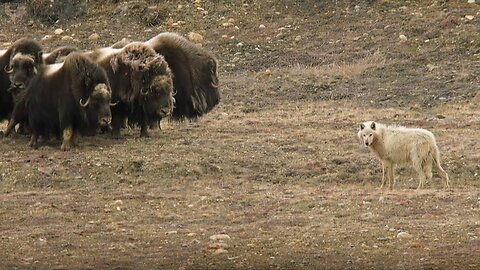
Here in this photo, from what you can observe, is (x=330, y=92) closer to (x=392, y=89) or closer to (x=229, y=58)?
(x=392, y=89)

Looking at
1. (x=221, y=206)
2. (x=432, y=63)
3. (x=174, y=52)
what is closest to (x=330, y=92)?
(x=432, y=63)

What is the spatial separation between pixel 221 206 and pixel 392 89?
7148 millimetres

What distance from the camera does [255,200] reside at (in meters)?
9.84

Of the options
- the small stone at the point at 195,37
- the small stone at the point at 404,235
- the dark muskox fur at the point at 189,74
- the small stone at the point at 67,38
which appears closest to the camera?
the small stone at the point at 404,235

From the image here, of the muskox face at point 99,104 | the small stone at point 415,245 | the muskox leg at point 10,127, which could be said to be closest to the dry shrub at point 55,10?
the muskox leg at point 10,127

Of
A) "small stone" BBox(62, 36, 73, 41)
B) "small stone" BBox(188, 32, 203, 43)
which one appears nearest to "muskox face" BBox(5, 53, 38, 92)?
"small stone" BBox(188, 32, 203, 43)

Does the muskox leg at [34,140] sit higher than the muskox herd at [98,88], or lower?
lower

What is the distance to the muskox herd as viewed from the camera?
12.4 meters

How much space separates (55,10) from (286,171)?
12518mm

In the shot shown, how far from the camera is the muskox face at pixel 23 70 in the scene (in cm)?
1300

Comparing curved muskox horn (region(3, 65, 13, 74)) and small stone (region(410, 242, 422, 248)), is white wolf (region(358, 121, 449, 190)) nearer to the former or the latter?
small stone (region(410, 242, 422, 248))

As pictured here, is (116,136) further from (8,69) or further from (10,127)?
(8,69)

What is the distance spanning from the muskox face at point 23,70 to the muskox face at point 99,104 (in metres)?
0.96

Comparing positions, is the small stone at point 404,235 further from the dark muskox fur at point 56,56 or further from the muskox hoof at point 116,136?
the dark muskox fur at point 56,56
